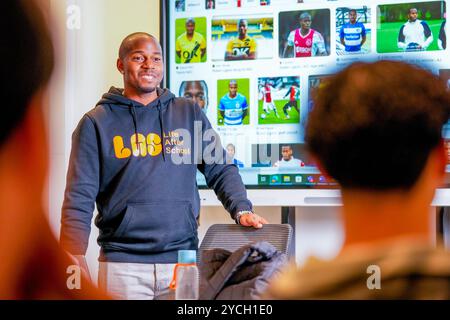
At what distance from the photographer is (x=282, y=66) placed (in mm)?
2971

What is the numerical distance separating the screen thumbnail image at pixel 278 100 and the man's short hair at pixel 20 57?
2.39m

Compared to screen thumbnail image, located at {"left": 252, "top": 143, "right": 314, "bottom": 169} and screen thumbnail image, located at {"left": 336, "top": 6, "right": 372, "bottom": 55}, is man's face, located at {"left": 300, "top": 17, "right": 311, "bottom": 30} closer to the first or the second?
screen thumbnail image, located at {"left": 336, "top": 6, "right": 372, "bottom": 55}

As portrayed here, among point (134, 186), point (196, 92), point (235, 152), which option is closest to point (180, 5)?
point (196, 92)

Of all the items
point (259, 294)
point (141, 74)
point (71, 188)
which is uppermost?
point (141, 74)

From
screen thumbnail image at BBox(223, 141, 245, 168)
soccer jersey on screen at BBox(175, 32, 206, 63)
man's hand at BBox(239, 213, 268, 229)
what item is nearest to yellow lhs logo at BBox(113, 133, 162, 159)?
man's hand at BBox(239, 213, 268, 229)

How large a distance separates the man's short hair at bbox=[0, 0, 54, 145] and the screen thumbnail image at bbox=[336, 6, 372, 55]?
241cm

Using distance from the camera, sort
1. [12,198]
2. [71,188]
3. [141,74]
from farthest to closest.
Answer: [141,74], [71,188], [12,198]

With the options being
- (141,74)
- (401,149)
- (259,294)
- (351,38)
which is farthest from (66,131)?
(401,149)

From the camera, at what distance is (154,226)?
221 cm

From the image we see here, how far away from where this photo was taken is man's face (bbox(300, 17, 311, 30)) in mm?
2939

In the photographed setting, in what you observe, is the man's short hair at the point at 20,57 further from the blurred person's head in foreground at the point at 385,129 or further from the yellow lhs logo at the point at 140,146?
the yellow lhs logo at the point at 140,146
